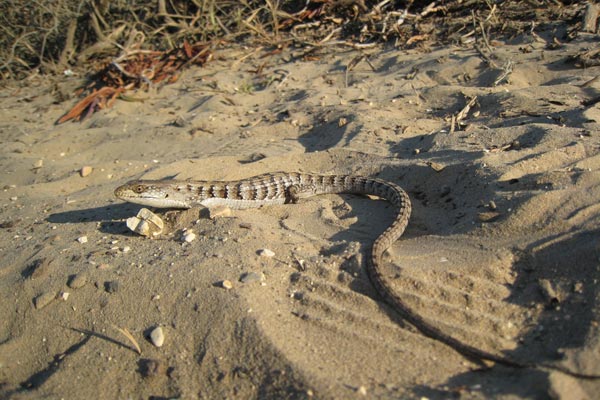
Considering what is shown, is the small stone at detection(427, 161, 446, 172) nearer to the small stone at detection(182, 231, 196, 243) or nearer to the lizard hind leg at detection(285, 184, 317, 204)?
the lizard hind leg at detection(285, 184, 317, 204)

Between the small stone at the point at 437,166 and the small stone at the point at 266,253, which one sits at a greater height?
the small stone at the point at 437,166

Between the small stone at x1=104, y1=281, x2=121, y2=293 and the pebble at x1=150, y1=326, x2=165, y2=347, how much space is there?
54 cm

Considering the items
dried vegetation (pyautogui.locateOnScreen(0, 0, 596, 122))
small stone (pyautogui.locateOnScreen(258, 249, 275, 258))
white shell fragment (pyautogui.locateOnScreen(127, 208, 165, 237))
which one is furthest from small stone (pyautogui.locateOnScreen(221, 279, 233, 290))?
dried vegetation (pyautogui.locateOnScreen(0, 0, 596, 122))

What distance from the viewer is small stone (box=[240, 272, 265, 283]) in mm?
3254

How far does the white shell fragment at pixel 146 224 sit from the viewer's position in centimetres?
404

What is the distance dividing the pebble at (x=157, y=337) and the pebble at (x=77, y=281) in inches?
32.4

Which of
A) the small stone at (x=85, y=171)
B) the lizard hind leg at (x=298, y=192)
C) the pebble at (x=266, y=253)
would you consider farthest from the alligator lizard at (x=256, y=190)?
the small stone at (x=85, y=171)

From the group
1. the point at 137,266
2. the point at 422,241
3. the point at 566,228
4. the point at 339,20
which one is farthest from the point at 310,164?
the point at 339,20

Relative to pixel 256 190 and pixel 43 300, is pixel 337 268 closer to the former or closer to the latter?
pixel 256 190

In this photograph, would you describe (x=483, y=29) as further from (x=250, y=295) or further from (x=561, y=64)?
(x=250, y=295)

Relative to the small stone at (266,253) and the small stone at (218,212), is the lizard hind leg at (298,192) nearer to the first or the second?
the small stone at (218,212)

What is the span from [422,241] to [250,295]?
56.8 inches

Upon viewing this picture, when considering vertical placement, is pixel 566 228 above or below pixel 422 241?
above

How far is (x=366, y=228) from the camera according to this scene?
162 inches
